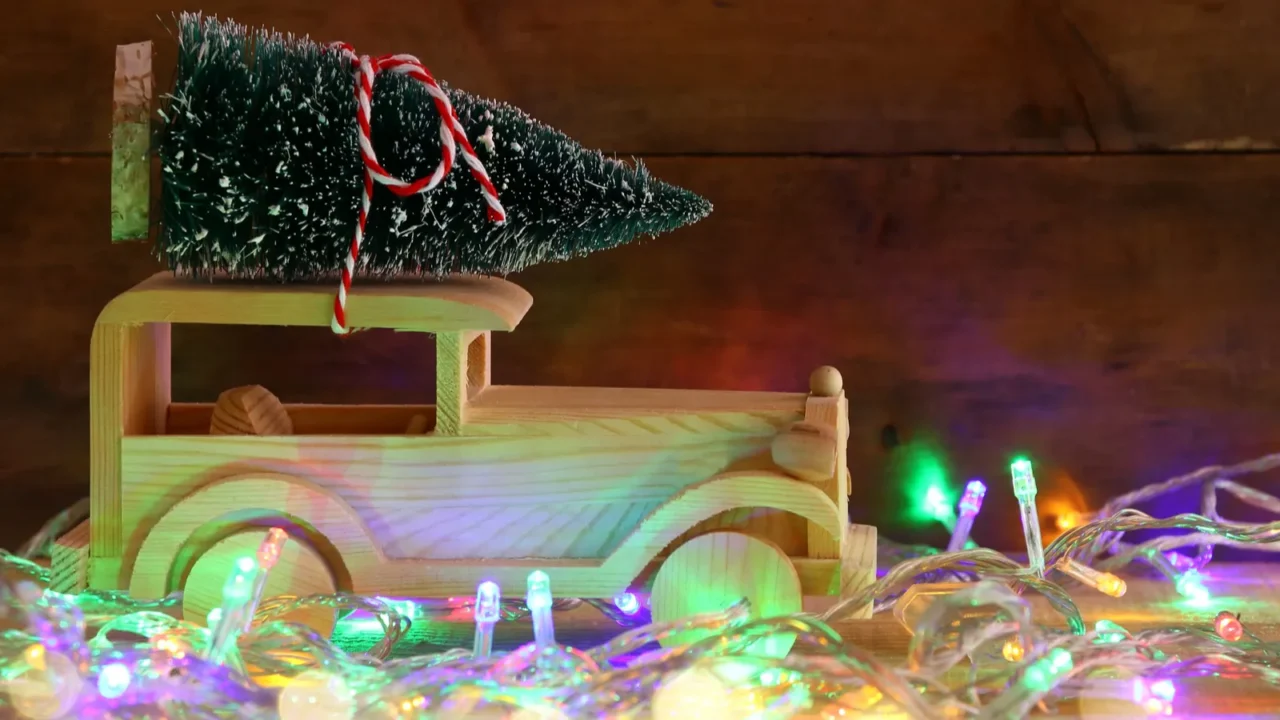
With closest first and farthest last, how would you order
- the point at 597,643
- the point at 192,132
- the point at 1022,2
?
1. the point at 192,132
2. the point at 597,643
3. the point at 1022,2

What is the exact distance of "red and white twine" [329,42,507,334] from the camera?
2.37 feet

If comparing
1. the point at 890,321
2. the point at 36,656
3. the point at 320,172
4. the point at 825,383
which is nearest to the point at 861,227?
the point at 890,321

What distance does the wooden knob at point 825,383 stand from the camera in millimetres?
829

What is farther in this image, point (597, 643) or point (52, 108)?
point (52, 108)

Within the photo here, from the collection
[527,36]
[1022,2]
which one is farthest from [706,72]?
[1022,2]

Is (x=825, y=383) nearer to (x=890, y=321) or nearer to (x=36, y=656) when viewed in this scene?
(x=890, y=321)

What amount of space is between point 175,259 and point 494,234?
218 millimetres

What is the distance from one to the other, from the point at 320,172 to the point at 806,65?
1.57ft

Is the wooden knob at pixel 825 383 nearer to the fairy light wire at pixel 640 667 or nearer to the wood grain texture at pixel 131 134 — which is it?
the fairy light wire at pixel 640 667

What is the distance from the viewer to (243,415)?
0.79 meters

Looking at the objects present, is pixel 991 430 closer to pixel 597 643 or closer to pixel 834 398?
pixel 834 398

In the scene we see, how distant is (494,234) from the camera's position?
2.53ft

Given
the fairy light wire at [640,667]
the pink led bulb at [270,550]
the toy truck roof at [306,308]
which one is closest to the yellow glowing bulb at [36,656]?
the fairy light wire at [640,667]

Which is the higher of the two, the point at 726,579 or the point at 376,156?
the point at 376,156
